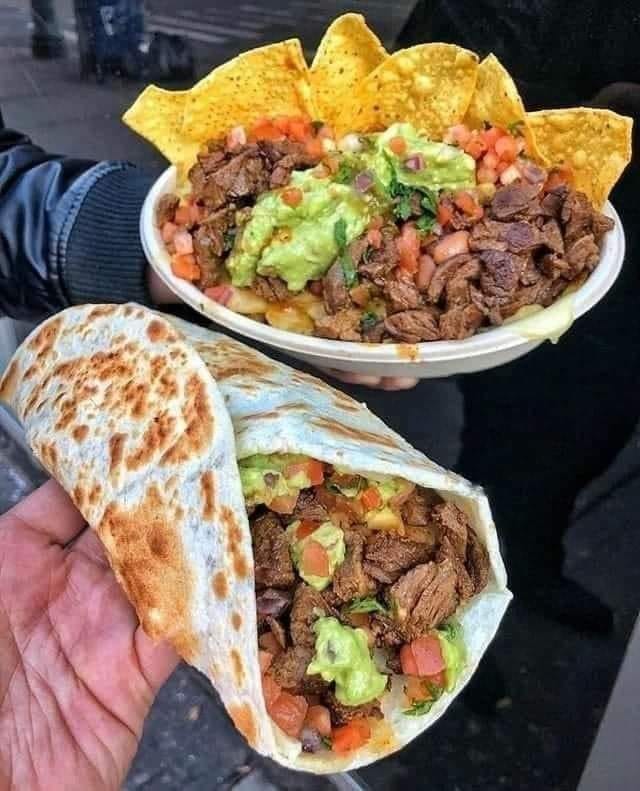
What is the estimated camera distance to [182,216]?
238cm

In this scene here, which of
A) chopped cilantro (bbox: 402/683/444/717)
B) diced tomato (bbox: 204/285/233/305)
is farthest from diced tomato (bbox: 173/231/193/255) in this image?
chopped cilantro (bbox: 402/683/444/717)

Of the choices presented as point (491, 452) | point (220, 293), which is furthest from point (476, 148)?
point (491, 452)

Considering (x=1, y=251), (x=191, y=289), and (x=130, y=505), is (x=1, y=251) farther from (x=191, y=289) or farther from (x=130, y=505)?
(x=130, y=505)

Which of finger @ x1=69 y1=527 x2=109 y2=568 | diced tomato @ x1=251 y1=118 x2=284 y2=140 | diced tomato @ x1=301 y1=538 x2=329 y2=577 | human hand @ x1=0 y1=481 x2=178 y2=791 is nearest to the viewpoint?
diced tomato @ x1=301 y1=538 x2=329 y2=577

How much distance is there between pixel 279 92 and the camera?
99.0 inches

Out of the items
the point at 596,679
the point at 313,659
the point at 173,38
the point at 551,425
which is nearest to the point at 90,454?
the point at 313,659

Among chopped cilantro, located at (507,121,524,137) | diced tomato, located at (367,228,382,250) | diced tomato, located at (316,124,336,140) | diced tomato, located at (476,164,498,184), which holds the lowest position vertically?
diced tomato, located at (367,228,382,250)

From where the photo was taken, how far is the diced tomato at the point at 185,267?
7.36 ft

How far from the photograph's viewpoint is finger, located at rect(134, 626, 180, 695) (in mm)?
1913

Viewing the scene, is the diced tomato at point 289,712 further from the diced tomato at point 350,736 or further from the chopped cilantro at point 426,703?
the chopped cilantro at point 426,703

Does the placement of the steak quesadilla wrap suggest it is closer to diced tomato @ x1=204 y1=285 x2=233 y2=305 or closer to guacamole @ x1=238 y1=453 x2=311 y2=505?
guacamole @ x1=238 y1=453 x2=311 y2=505

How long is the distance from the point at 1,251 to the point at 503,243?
1.29 metres

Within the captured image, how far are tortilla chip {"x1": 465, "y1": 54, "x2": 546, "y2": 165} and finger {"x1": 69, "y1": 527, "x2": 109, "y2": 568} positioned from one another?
4.16 ft

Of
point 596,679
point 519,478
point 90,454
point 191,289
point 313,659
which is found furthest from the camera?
point 519,478
